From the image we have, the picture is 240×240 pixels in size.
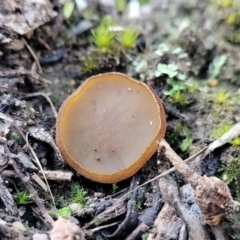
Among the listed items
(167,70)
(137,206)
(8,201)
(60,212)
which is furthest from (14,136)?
(167,70)

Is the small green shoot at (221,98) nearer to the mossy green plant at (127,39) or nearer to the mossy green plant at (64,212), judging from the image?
the mossy green plant at (127,39)

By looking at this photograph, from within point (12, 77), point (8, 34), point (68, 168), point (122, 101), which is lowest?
point (68, 168)

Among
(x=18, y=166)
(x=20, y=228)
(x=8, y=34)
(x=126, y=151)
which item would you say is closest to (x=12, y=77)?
(x=8, y=34)

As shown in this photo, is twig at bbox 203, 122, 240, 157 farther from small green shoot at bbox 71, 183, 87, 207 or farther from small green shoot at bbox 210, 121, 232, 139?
small green shoot at bbox 71, 183, 87, 207

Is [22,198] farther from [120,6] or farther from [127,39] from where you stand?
[120,6]

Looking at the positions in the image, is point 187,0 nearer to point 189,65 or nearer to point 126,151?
point 189,65
